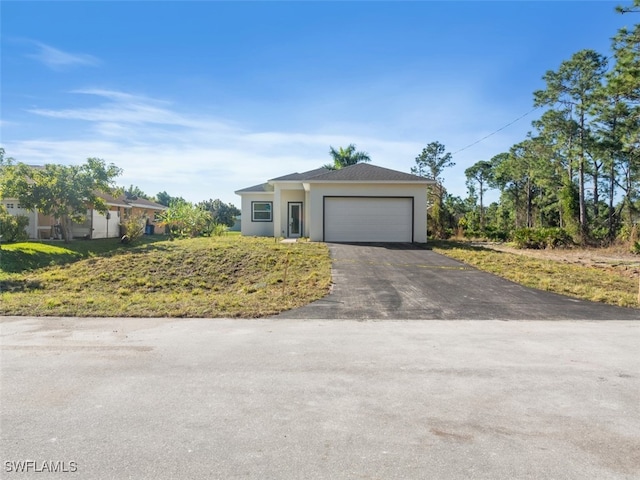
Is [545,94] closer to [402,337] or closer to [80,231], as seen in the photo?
[402,337]

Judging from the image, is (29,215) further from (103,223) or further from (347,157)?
(347,157)

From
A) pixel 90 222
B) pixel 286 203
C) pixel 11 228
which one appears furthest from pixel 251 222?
pixel 11 228

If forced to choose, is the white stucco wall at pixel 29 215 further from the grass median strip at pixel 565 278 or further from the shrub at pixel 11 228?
the grass median strip at pixel 565 278

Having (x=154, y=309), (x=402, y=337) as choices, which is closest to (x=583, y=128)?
(x=402, y=337)

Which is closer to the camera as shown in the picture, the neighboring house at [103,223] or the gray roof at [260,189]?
the neighboring house at [103,223]

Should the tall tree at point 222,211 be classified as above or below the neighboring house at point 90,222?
above

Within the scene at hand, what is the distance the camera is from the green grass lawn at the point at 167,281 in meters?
7.89

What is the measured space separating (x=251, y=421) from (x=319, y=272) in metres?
8.63

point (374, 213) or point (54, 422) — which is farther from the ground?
point (374, 213)

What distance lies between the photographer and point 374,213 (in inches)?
783

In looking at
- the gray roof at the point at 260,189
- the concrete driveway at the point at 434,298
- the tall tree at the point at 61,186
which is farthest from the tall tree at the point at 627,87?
the tall tree at the point at 61,186

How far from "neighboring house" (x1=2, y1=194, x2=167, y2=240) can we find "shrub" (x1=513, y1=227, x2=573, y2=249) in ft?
76.2

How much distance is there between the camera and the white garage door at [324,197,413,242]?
19.9 meters

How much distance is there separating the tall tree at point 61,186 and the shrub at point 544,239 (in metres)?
21.8
